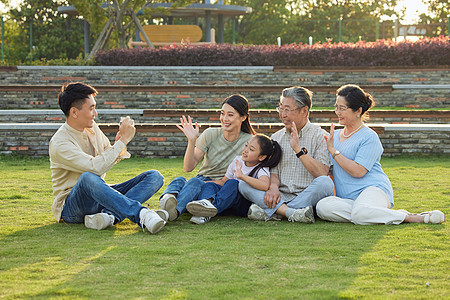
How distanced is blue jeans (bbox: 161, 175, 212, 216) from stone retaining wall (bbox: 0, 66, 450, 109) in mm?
6982

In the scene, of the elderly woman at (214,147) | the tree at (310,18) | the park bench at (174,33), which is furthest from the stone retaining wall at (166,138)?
the tree at (310,18)

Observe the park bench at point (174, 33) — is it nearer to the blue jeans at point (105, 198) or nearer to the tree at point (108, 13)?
the tree at point (108, 13)

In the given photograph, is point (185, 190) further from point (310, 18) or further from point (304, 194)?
point (310, 18)

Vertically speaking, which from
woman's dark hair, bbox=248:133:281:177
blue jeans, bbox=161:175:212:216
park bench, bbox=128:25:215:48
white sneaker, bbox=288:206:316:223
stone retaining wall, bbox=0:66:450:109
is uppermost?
park bench, bbox=128:25:215:48

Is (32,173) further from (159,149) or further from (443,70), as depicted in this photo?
(443,70)

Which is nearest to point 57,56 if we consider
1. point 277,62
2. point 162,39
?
point 162,39

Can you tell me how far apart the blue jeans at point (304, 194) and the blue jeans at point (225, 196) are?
0.08 metres

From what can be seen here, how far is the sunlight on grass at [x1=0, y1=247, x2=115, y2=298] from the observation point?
3.03 m

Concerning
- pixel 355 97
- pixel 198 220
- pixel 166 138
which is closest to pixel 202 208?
pixel 198 220

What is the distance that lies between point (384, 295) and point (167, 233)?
6.42ft

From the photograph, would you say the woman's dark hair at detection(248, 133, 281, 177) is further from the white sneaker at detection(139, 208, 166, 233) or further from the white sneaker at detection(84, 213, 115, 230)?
the white sneaker at detection(84, 213, 115, 230)

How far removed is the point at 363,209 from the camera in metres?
4.61

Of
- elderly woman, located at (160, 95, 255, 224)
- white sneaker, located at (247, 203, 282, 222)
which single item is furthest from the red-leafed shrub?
white sneaker, located at (247, 203, 282, 222)

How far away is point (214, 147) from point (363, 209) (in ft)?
4.77
